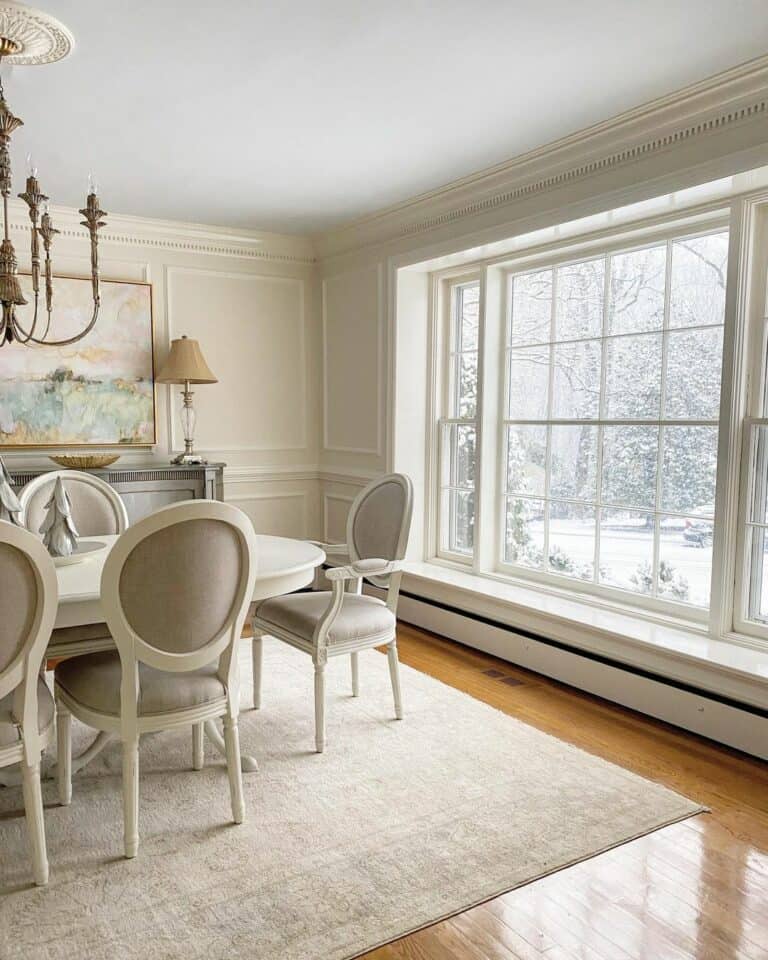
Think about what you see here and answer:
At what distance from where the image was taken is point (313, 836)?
2.27m

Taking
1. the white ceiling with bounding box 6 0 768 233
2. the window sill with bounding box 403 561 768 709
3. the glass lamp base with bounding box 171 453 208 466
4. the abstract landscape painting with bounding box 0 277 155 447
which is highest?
the white ceiling with bounding box 6 0 768 233

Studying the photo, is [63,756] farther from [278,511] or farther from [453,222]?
[453,222]

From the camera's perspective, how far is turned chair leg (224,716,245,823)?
7.52ft

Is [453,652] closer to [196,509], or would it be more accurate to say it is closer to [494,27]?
[196,509]

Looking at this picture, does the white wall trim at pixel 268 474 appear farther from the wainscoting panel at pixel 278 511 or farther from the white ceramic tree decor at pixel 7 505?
the white ceramic tree decor at pixel 7 505

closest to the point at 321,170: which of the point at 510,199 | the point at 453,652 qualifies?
the point at 510,199

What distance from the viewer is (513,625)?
3871mm

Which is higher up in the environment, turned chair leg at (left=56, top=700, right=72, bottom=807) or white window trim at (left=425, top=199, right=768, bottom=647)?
white window trim at (left=425, top=199, right=768, bottom=647)

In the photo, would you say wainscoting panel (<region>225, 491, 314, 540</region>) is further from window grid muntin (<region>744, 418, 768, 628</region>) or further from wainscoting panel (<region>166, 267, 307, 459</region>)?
window grid muntin (<region>744, 418, 768, 628</region>)

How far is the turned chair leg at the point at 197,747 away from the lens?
8.74 ft

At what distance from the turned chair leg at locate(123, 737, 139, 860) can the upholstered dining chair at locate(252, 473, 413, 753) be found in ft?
2.68

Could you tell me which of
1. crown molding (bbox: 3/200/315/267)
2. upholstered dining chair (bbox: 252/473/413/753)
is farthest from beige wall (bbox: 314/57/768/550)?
upholstered dining chair (bbox: 252/473/413/753)

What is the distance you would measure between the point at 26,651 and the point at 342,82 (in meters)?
2.22

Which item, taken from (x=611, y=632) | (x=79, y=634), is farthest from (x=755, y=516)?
(x=79, y=634)
